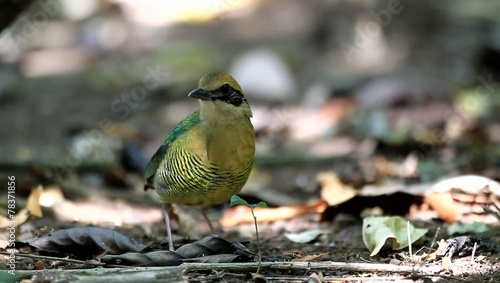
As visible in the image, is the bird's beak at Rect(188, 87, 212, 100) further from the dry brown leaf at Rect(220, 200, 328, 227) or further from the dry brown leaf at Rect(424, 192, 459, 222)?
the dry brown leaf at Rect(424, 192, 459, 222)

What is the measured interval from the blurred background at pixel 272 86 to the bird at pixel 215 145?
57.5 inches

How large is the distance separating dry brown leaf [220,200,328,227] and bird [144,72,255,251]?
1.07m

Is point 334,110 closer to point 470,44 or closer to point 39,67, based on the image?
point 470,44

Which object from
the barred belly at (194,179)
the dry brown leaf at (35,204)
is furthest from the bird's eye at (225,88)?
the dry brown leaf at (35,204)

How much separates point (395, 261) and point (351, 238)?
0.85 metres

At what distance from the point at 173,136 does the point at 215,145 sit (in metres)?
0.52

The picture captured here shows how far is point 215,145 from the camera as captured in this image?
455 cm

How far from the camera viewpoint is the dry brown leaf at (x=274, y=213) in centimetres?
577

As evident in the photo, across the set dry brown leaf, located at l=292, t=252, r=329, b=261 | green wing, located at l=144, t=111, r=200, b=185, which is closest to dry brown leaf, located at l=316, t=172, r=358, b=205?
dry brown leaf, located at l=292, t=252, r=329, b=261

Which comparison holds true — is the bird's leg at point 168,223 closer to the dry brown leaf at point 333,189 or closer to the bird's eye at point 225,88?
the bird's eye at point 225,88

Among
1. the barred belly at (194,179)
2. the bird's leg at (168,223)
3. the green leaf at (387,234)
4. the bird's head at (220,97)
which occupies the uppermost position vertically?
the bird's head at (220,97)

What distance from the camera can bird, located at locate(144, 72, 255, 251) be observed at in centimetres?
455

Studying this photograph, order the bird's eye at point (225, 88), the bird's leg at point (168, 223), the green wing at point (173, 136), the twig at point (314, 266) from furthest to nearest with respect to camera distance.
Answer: the green wing at point (173, 136)
the bird's leg at point (168, 223)
the bird's eye at point (225, 88)
the twig at point (314, 266)

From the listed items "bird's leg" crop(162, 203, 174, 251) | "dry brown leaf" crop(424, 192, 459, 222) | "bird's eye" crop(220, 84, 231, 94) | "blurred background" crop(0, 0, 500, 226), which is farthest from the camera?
"blurred background" crop(0, 0, 500, 226)
